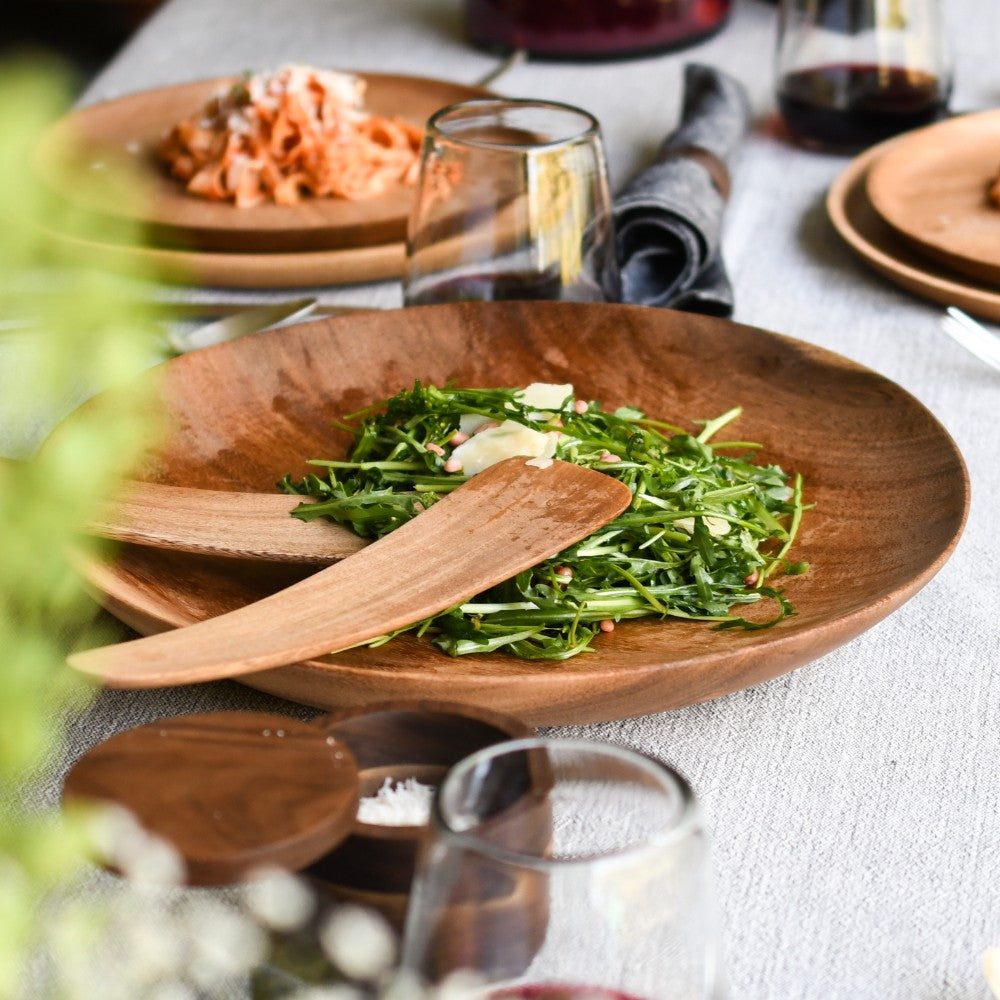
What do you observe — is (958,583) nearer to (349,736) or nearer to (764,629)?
(764,629)

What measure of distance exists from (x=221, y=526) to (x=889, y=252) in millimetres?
1017

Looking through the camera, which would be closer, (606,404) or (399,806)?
(399,806)

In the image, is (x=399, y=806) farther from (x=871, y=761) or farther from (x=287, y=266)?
(x=287, y=266)

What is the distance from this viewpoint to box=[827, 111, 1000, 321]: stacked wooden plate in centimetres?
142

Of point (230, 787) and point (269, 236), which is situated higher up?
point (230, 787)

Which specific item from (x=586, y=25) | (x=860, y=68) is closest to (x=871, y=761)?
(x=860, y=68)

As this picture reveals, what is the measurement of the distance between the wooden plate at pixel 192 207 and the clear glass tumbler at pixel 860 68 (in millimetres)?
479

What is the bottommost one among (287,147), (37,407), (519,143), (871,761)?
(871,761)

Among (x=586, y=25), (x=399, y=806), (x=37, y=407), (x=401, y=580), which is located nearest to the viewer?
(x=37, y=407)

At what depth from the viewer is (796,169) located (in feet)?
6.19

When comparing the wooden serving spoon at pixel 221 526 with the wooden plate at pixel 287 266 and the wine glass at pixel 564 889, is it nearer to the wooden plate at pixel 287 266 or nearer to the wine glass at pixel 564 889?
the wine glass at pixel 564 889

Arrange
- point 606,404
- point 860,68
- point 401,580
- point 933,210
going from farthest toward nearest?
1. point 860,68
2. point 933,210
3. point 606,404
4. point 401,580

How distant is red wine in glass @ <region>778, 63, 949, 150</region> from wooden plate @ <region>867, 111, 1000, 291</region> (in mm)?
68

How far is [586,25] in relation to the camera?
223 centimetres
